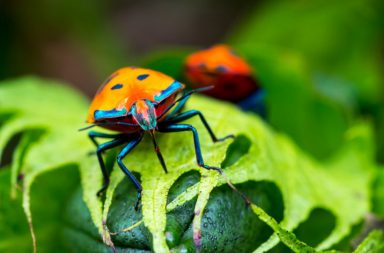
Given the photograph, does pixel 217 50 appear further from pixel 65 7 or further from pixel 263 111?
pixel 65 7

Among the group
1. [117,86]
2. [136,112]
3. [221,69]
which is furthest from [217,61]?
Answer: [136,112]

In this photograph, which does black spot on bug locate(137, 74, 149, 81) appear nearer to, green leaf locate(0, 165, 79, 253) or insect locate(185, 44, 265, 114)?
green leaf locate(0, 165, 79, 253)

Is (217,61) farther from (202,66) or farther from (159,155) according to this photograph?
(159,155)

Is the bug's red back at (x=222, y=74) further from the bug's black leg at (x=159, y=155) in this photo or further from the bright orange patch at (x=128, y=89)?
the bug's black leg at (x=159, y=155)

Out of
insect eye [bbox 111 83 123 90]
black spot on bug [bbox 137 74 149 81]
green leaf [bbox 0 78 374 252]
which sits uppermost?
insect eye [bbox 111 83 123 90]

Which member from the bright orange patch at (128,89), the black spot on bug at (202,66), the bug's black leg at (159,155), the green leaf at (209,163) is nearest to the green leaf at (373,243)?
the green leaf at (209,163)

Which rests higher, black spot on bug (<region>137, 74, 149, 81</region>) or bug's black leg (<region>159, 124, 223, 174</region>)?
black spot on bug (<region>137, 74, 149, 81</region>)

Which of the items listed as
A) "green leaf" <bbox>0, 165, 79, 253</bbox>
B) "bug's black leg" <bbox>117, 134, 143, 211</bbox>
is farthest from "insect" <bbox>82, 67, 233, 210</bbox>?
"green leaf" <bbox>0, 165, 79, 253</bbox>
